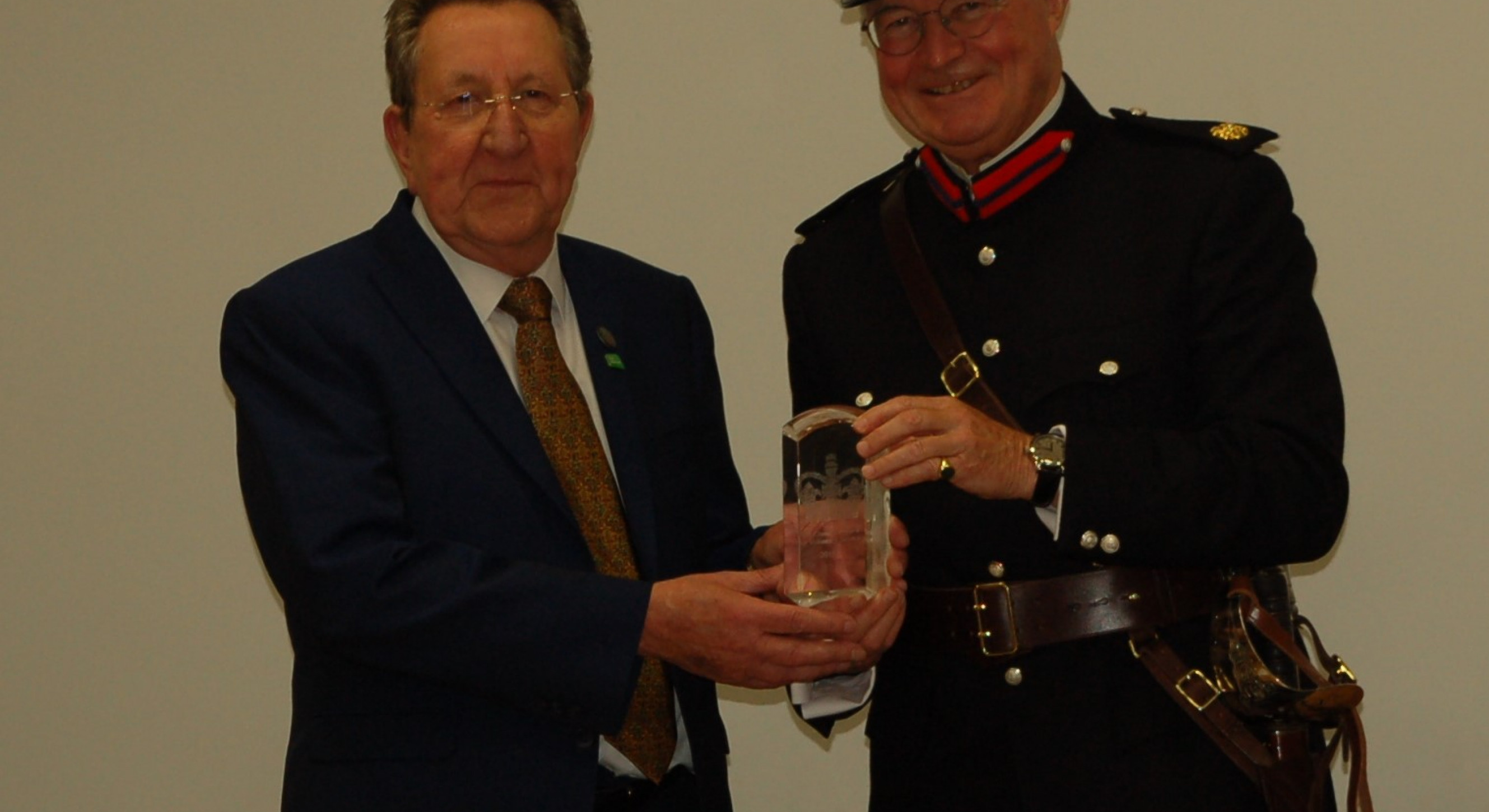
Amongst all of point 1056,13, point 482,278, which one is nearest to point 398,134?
point 482,278

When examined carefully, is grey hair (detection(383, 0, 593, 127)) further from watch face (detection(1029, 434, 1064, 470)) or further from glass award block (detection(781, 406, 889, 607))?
watch face (detection(1029, 434, 1064, 470))

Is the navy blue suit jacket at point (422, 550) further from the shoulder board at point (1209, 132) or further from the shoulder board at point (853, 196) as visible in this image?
the shoulder board at point (1209, 132)

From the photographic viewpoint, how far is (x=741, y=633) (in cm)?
226

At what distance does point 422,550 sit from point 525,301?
0.46 m

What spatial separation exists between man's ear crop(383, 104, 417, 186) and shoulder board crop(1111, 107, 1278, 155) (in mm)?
1071

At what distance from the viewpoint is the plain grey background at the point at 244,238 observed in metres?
3.14

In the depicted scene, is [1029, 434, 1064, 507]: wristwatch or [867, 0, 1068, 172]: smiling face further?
[867, 0, 1068, 172]: smiling face

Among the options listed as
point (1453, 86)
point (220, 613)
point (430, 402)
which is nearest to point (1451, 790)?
point (1453, 86)

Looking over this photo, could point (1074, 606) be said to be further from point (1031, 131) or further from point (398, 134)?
point (398, 134)

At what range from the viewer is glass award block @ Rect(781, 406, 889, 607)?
7.43 ft

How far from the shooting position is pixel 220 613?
3.57 meters

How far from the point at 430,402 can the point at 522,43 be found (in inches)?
22.0

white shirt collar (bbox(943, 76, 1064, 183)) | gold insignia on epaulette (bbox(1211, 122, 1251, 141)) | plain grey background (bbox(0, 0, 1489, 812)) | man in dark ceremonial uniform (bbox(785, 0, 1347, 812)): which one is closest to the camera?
man in dark ceremonial uniform (bbox(785, 0, 1347, 812))

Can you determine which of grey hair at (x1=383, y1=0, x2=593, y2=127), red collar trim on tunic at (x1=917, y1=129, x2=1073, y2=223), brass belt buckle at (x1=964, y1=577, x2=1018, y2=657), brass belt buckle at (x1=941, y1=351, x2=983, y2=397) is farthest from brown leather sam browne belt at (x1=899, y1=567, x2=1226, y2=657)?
grey hair at (x1=383, y1=0, x2=593, y2=127)
